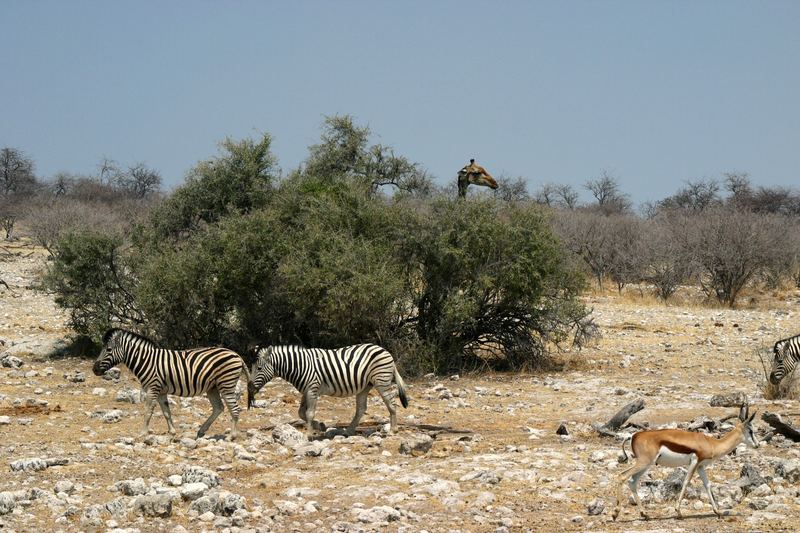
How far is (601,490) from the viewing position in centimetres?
997

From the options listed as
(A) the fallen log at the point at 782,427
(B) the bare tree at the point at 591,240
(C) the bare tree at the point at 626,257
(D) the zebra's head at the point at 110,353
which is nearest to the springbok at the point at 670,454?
(A) the fallen log at the point at 782,427

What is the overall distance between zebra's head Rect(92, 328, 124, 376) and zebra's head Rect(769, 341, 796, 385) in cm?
952

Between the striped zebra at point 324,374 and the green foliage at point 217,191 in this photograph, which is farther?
the green foliage at point 217,191

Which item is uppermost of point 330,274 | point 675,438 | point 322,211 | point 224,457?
point 322,211

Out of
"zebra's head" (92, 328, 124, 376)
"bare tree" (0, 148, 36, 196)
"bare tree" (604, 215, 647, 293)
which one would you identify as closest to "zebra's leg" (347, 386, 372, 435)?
"zebra's head" (92, 328, 124, 376)

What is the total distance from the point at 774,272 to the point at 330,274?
77.1 feet

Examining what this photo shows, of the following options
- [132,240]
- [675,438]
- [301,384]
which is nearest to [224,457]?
[301,384]

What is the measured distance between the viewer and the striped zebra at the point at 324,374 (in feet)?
43.8

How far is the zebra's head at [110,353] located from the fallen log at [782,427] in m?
8.17

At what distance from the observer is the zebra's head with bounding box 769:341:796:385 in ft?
51.3

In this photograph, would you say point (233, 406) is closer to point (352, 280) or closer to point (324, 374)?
point (324, 374)

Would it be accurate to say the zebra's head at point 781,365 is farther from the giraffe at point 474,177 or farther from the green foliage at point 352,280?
the giraffe at point 474,177

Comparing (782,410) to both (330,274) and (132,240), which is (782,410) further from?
(132,240)

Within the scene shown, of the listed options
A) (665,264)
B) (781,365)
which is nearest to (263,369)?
(781,365)
